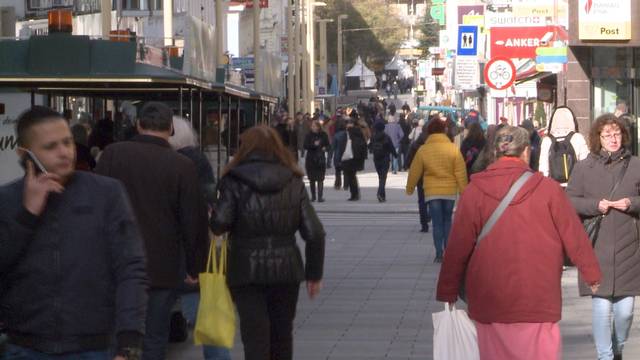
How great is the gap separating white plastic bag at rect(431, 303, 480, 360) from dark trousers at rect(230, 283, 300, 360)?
1.16 m

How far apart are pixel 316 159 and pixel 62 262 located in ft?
77.0

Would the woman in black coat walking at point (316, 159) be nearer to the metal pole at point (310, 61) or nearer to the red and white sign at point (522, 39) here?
the red and white sign at point (522, 39)

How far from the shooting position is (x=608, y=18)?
24.1 metres

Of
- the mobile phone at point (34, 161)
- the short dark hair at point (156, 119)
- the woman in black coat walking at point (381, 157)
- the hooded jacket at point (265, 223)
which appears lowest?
the woman in black coat walking at point (381, 157)

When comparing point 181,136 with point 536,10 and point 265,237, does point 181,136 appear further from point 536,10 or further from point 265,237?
point 536,10

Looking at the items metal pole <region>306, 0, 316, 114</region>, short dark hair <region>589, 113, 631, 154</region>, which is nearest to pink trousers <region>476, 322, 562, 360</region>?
short dark hair <region>589, 113, 631, 154</region>

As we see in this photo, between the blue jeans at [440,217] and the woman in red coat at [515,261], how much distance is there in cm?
977

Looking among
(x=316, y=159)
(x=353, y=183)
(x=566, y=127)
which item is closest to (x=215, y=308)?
(x=566, y=127)

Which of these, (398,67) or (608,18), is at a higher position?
(608,18)

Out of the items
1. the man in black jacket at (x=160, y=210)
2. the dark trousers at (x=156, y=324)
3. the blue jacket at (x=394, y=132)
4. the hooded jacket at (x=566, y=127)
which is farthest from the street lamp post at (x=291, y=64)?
the dark trousers at (x=156, y=324)

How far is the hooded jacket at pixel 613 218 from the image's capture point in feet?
30.0

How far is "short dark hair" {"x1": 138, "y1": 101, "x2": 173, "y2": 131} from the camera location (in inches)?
322

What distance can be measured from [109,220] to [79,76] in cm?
696

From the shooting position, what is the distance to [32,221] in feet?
17.5
